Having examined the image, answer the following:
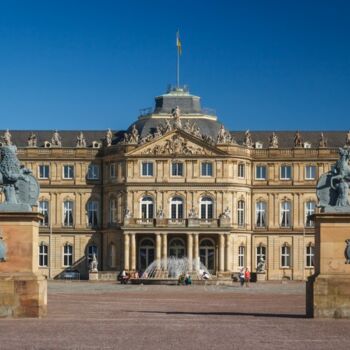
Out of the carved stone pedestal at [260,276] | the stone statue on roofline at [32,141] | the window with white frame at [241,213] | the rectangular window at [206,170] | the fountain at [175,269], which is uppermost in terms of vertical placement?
the stone statue on roofline at [32,141]

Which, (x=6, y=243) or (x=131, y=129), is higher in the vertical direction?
(x=131, y=129)

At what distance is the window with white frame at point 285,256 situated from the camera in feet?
391

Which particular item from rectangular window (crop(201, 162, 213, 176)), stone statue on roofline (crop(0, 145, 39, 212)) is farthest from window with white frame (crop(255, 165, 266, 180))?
stone statue on roofline (crop(0, 145, 39, 212))

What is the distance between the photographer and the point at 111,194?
391 ft

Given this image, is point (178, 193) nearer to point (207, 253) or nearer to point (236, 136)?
point (207, 253)

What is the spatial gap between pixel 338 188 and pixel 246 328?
26.5ft

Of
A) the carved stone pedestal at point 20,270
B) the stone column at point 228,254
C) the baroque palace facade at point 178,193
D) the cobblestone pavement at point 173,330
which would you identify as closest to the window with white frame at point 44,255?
the baroque palace facade at point 178,193

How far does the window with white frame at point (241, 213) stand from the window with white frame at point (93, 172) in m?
14.3

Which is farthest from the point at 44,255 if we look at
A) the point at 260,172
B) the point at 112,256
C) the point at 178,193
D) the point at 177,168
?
the point at 260,172

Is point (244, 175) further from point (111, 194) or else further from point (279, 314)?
point (279, 314)

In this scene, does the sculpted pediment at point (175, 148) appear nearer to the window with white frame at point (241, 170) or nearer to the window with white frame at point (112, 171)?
the window with white frame at point (241, 170)

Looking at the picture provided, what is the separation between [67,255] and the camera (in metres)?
120

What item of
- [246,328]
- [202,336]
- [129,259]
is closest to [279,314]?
[246,328]

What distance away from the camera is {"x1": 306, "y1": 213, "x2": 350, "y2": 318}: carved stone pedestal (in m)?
40.8
